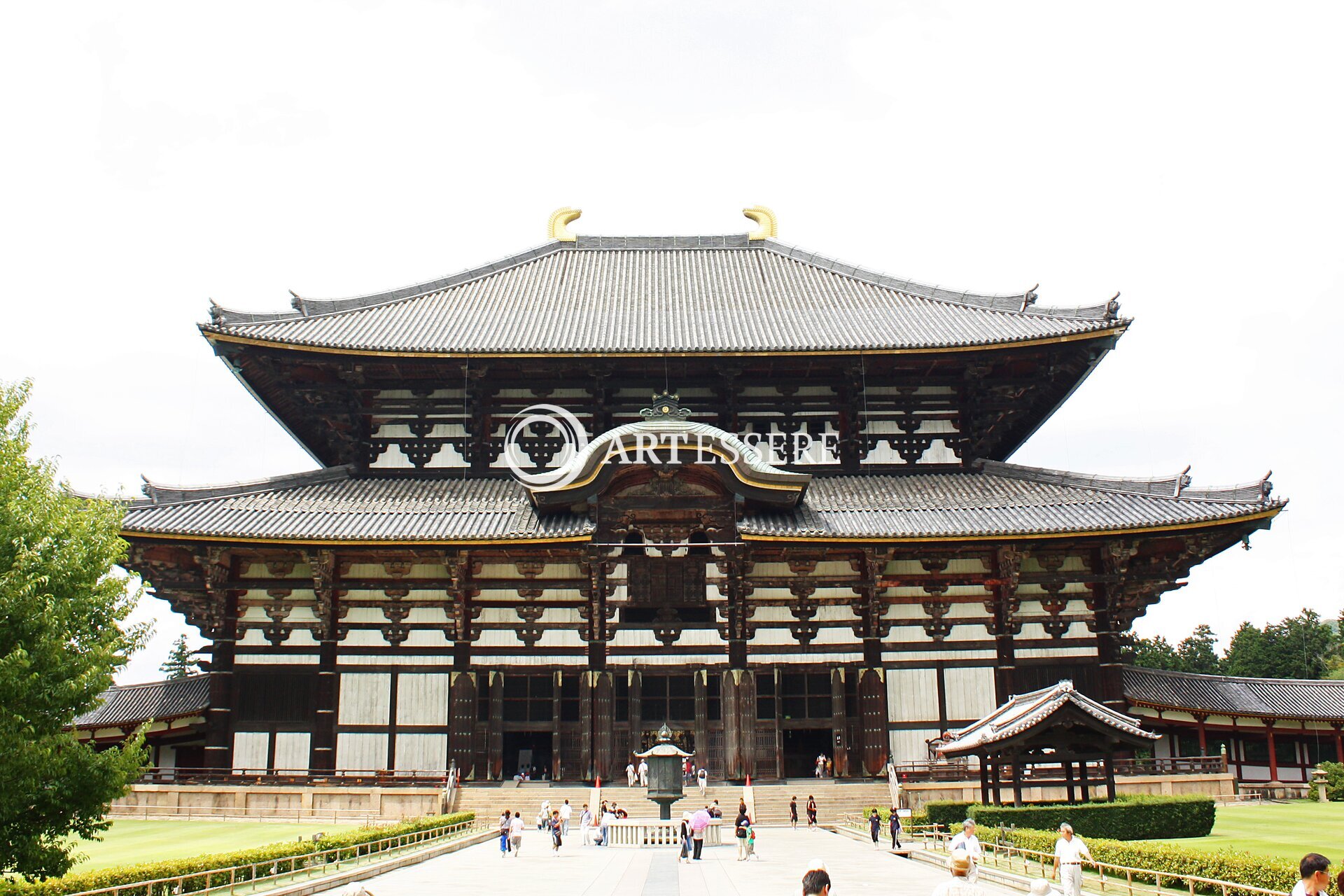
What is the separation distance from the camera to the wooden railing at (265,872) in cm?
1578

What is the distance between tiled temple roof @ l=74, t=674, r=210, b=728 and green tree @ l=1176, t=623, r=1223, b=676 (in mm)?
88176

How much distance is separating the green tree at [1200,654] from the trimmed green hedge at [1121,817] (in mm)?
80552

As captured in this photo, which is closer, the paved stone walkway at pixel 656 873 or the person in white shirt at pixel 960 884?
the person in white shirt at pixel 960 884

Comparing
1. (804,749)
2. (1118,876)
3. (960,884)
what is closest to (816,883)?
(960,884)

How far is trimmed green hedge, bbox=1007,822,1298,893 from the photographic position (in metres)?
14.9

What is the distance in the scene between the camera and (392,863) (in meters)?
20.8

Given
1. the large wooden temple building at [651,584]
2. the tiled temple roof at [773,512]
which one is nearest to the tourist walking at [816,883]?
the tiled temple roof at [773,512]

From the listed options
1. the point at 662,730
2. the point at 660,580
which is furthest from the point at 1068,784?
the point at 660,580

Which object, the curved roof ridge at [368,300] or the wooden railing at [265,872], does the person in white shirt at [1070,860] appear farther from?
the curved roof ridge at [368,300]

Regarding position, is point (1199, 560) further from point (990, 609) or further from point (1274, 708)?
point (1274, 708)

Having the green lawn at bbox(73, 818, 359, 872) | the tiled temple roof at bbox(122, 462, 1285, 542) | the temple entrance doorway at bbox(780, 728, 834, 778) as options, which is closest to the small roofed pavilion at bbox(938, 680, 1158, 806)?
the tiled temple roof at bbox(122, 462, 1285, 542)

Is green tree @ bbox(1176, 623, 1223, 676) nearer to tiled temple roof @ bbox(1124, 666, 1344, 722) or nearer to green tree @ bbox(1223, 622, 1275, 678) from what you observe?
green tree @ bbox(1223, 622, 1275, 678)

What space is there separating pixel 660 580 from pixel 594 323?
1088 centimetres

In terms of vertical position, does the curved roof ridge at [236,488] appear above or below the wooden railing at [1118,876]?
above
